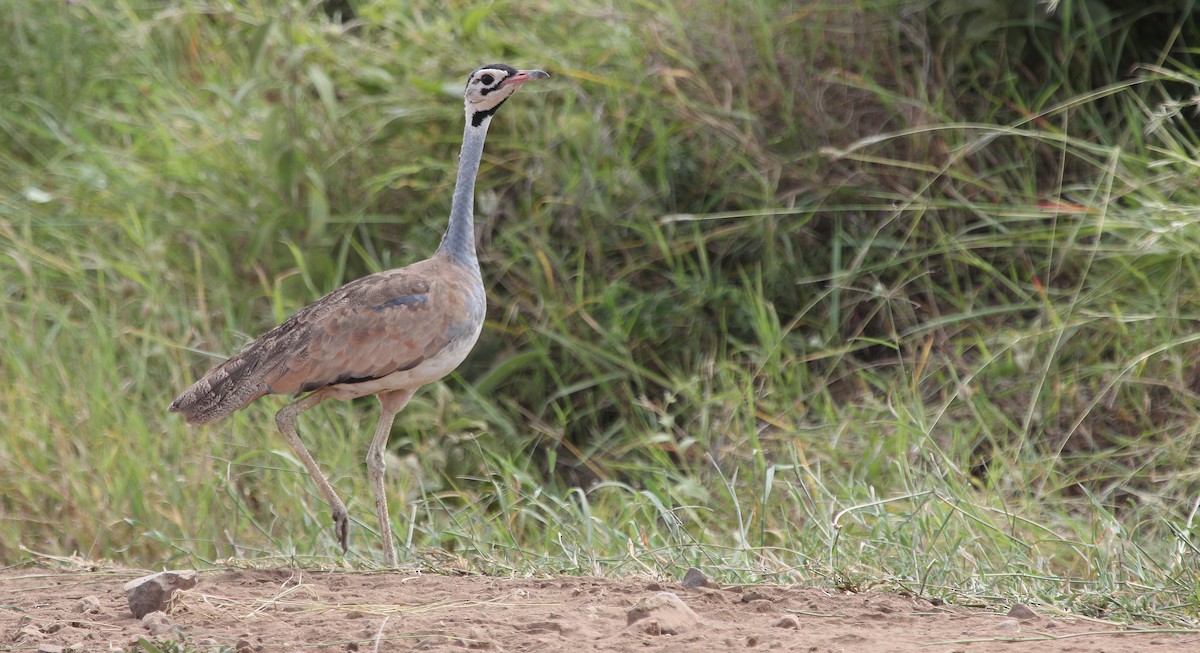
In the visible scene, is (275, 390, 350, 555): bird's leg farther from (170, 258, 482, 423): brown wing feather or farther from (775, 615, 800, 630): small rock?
(775, 615, 800, 630): small rock

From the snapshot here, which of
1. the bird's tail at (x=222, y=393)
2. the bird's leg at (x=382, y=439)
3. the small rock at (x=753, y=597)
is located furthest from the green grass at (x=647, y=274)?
the small rock at (x=753, y=597)

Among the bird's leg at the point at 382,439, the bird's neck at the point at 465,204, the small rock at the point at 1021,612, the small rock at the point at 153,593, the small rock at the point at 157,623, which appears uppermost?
the bird's neck at the point at 465,204

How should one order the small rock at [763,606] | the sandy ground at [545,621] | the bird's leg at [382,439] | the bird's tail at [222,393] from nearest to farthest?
the sandy ground at [545,621] → the small rock at [763,606] → the bird's tail at [222,393] → the bird's leg at [382,439]

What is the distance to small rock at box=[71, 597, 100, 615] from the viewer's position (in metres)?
3.55

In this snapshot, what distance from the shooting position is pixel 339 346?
14.2 feet

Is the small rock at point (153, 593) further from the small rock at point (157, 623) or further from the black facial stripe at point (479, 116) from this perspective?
the black facial stripe at point (479, 116)

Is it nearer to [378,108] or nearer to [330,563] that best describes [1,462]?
[330,563]

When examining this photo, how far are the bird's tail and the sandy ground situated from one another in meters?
0.63

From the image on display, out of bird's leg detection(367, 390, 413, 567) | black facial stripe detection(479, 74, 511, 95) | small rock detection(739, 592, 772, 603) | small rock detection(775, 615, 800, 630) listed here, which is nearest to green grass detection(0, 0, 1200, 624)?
bird's leg detection(367, 390, 413, 567)

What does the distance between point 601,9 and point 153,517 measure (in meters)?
3.42

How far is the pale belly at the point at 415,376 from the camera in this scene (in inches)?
173

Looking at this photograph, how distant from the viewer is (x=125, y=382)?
20.1ft

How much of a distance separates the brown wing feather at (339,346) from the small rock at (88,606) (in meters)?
0.77

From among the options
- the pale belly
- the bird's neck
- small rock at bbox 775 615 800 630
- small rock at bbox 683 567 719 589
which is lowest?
small rock at bbox 775 615 800 630
